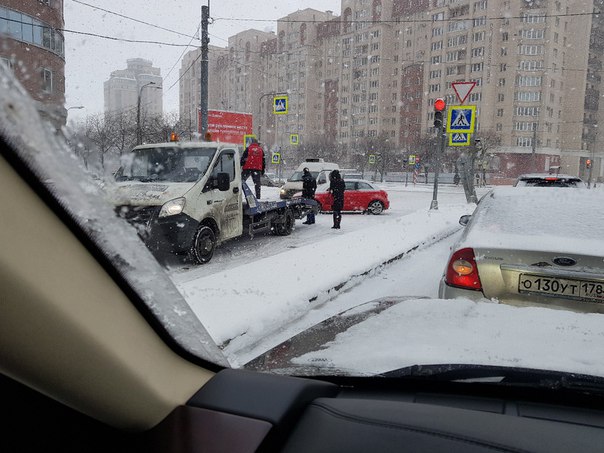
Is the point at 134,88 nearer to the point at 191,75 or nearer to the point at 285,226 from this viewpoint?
the point at 191,75

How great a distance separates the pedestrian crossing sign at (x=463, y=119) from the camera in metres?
14.6

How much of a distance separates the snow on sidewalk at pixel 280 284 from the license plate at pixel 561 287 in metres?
2.11

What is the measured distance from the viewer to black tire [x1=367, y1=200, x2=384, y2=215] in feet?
60.0

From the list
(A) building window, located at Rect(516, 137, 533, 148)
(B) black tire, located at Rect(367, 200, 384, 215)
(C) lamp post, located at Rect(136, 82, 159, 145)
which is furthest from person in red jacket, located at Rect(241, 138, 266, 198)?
(A) building window, located at Rect(516, 137, 533, 148)

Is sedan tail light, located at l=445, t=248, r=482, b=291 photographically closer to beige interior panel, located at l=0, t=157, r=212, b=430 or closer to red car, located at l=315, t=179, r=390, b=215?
beige interior panel, located at l=0, t=157, r=212, b=430

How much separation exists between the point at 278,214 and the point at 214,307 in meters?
6.98

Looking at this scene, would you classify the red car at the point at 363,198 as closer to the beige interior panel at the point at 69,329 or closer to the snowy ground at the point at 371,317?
the snowy ground at the point at 371,317

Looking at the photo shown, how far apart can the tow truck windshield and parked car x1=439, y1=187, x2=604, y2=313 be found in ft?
7.84

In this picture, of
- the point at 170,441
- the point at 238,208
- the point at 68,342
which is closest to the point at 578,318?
the point at 170,441

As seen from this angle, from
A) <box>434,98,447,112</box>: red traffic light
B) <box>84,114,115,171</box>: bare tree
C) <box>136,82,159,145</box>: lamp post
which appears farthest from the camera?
<box>434,98,447,112</box>: red traffic light

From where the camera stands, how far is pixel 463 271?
3.70 m

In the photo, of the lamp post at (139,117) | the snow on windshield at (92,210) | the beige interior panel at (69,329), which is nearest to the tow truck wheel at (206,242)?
the lamp post at (139,117)

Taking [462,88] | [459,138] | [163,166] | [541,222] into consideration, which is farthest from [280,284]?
[462,88]

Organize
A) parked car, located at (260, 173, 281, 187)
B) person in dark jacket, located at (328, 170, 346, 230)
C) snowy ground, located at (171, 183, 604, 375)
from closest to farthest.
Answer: snowy ground, located at (171, 183, 604, 375)
person in dark jacket, located at (328, 170, 346, 230)
parked car, located at (260, 173, 281, 187)
